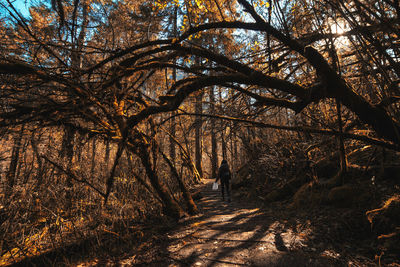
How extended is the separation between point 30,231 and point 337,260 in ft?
17.6

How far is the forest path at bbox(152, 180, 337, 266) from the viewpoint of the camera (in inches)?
98.6

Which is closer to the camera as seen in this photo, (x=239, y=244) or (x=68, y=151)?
(x=239, y=244)

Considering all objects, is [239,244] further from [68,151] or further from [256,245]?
[68,151]

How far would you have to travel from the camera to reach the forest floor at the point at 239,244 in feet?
8.37

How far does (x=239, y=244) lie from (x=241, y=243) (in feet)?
0.15

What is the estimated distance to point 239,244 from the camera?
3.01m

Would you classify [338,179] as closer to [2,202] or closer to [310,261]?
[310,261]

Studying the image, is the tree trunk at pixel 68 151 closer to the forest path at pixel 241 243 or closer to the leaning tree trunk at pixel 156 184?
the leaning tree trunk at pixel 156 184

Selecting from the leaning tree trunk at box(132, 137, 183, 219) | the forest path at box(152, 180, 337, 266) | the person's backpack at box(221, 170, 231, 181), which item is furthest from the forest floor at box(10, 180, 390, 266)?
the person's backpack at box(221, 170, 231, 181)

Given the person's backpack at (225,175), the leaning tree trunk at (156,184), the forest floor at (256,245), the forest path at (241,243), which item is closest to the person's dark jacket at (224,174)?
the person's backpack at (225,175)

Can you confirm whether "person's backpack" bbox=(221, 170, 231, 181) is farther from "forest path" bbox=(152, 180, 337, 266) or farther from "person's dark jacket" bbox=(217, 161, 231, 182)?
"forest path" bbox=(152, 180, 337, 266)

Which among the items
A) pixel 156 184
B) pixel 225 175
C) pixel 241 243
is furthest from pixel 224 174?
pixel 241 243

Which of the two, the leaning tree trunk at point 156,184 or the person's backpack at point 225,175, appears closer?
the leaning tree trunk at point 156,184

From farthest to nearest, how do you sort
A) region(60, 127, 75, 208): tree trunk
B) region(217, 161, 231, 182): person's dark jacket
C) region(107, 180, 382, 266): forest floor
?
1. region(217, 161, 231, 182): person's dark jacket
2. region(60, 127, 75, 208): tree trunk
3. region(107, 180, 382, 266): forest floor
